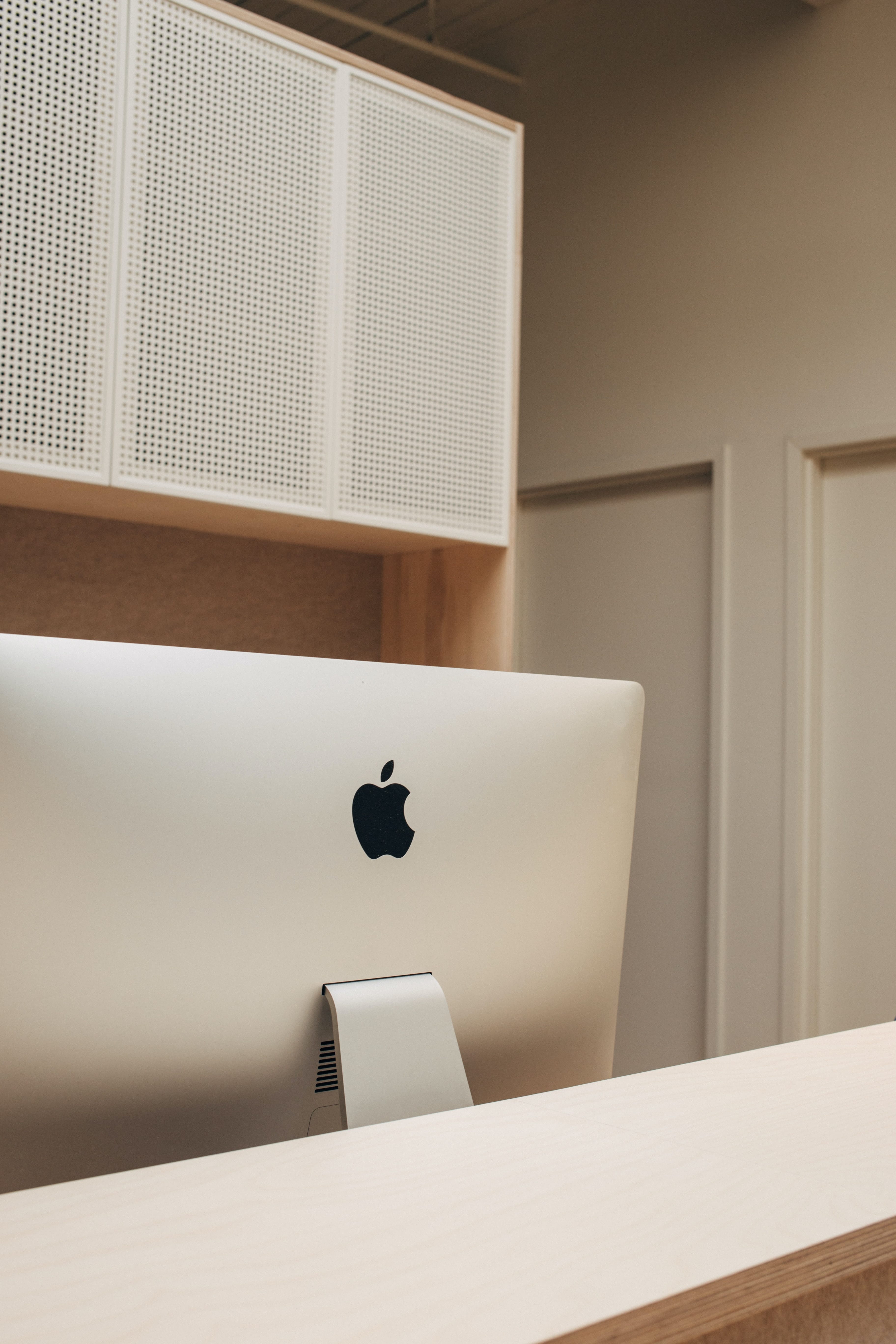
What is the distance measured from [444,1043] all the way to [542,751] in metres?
0.27

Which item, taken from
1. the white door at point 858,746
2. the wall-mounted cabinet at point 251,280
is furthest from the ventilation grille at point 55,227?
the white door at point 858,746

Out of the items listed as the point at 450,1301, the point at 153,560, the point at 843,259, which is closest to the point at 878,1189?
the point at 450,1301

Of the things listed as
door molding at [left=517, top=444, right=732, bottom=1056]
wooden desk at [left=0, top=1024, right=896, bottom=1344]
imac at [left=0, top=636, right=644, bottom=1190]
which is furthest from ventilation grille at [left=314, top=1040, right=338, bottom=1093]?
door molding at [left=517, top=444, right=732, bottom=1056]

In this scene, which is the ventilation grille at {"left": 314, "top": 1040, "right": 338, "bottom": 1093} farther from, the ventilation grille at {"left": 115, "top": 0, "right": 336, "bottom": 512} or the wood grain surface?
the wood grain surface

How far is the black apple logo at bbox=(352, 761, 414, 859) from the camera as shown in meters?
0.95

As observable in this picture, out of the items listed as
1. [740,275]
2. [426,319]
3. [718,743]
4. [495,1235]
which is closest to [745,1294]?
[495,1235]

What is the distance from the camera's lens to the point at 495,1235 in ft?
2.07

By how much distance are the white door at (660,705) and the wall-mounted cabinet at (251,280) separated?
909 millimetres

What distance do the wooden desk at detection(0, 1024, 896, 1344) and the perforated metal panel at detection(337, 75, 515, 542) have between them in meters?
1.73

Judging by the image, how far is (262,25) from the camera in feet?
7.26

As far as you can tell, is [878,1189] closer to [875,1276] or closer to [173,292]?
[875,1276]

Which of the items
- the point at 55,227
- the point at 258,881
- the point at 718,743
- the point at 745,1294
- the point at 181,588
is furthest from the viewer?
the point at 718,743

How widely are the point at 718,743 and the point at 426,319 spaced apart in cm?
136

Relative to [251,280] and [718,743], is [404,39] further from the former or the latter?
[718,743]
